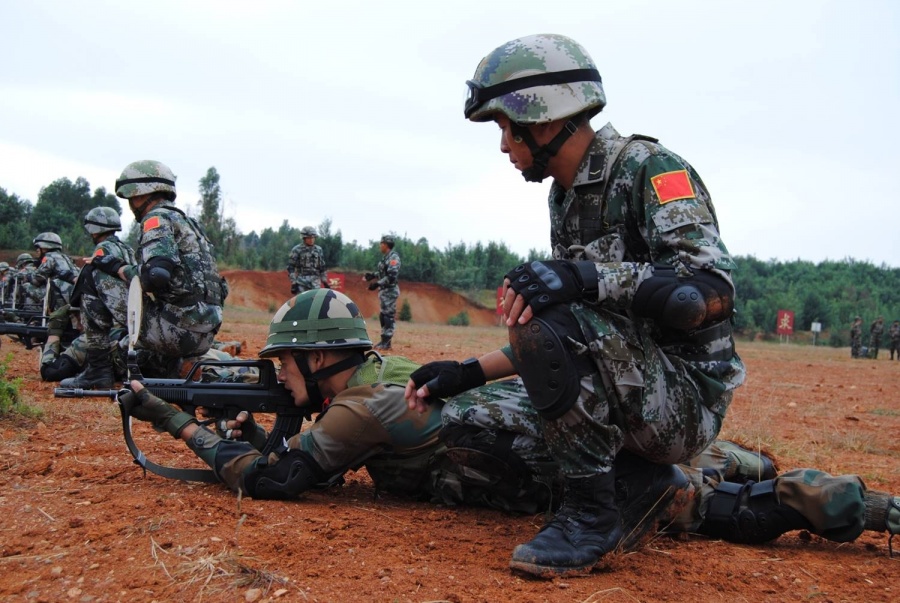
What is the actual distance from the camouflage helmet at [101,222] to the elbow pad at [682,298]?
6.96 meters

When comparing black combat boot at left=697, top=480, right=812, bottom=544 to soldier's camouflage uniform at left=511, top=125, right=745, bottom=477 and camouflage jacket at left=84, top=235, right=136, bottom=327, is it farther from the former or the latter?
camouflage jacket at left=84, top=235, right=136, bottom=327

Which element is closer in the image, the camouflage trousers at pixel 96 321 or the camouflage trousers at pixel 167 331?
the camouflage trousers at pixel 167 331

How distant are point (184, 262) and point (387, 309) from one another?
31.4 feet

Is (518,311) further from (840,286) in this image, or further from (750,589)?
(840,286)

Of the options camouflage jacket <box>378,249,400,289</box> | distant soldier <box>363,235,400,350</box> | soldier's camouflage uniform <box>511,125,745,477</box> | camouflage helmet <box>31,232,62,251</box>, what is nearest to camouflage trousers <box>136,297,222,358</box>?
soldier's camouflage uniform <box>511,125,745,477</box>

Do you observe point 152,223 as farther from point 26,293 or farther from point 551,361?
point 26,293

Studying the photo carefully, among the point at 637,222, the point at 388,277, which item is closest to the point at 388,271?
the point at 388,277

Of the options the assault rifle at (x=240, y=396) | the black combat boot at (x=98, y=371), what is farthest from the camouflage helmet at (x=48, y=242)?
the assault rifle at (x=240, y=396)

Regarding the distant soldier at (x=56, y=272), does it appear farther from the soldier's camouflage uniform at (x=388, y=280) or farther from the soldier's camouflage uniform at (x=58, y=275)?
the soldier's camouflage uniform at (x=388, y=280)

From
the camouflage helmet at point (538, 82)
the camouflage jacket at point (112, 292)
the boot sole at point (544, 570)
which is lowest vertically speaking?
the boot sole at point (544, 570)

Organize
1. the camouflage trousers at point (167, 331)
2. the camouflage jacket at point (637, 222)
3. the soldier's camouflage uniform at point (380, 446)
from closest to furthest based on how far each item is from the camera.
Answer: the camouflage jacket at point (637, 222) < the soldier's camouflage uniform at point (380, 446) < the camouflage trousers at point (167, 331)

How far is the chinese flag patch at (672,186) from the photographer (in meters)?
2.67

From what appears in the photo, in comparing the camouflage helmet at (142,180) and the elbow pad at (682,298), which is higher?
the camouflage helmet at (142,180)

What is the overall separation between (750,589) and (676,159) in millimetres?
1430
